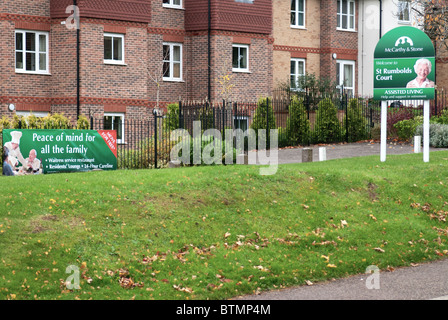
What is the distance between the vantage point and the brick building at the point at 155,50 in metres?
27.5

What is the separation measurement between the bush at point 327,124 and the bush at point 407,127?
250 cm

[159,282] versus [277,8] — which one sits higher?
[277,8]

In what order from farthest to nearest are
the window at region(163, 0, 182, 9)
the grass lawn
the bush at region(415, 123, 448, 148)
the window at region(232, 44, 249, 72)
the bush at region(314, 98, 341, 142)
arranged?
the window at region(232, 44, 249, 72), the window at region(163, 0, 182, 9), the bush at region(314, 98, 341, 142), the bush at region(415, 123, 448, 148), the grass lawn

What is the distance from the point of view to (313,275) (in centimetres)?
1146

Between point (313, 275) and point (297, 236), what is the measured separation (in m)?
1.61

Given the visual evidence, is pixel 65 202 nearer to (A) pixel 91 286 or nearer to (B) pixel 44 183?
(B) pixel 44 183

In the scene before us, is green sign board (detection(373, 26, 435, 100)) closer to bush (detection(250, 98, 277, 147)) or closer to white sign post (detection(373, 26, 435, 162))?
white sign post (detection(373, 26, 435, 162))

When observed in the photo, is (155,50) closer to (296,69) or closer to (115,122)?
(115,122)

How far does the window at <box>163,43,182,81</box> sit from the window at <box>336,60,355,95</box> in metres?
9.89

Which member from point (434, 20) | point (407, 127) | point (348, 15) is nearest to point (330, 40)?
point (348, 15)

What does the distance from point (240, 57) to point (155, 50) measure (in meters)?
4.01

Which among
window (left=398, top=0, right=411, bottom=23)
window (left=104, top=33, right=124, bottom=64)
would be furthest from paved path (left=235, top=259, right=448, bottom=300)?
window (left=398, top=0, right=411, bottom=23)

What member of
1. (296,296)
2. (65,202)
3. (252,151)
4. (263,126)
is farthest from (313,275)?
(263,126)

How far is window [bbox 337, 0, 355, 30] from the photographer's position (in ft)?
123
